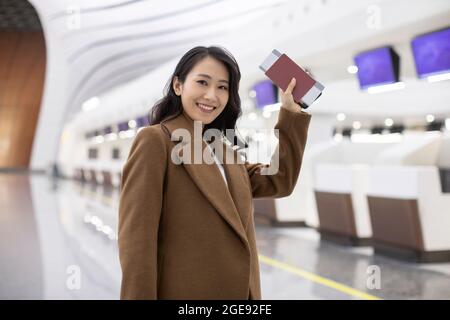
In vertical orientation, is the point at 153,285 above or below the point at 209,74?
below

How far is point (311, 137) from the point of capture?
508 inches

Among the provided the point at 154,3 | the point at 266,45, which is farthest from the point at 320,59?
the point at 154,3

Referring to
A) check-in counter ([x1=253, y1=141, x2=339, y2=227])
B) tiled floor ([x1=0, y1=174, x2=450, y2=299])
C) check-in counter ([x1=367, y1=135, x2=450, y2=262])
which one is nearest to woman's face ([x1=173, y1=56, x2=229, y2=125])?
tiled floor ([x1=0, y1=174, x2=450, y2=299])

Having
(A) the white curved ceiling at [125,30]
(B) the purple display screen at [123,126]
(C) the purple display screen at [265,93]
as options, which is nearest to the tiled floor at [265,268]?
(C) the purple display screen at [265,93]

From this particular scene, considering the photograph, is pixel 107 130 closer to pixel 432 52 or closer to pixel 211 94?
pixel 432 52

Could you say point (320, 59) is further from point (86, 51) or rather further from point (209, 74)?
point (86, 51)

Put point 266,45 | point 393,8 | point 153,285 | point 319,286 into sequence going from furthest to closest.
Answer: point 266,45 → point 393,8 → point 319,286 → point 153,285

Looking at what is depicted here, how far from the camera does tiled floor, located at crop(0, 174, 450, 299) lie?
4.62m

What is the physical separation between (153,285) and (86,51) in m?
41.3

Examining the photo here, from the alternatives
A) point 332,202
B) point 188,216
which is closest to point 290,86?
point 188,216

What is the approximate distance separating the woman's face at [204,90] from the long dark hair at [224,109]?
22mm

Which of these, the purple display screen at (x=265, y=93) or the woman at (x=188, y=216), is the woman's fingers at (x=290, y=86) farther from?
the purple display screen at (x=265, y=93)

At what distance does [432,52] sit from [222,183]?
635cm
